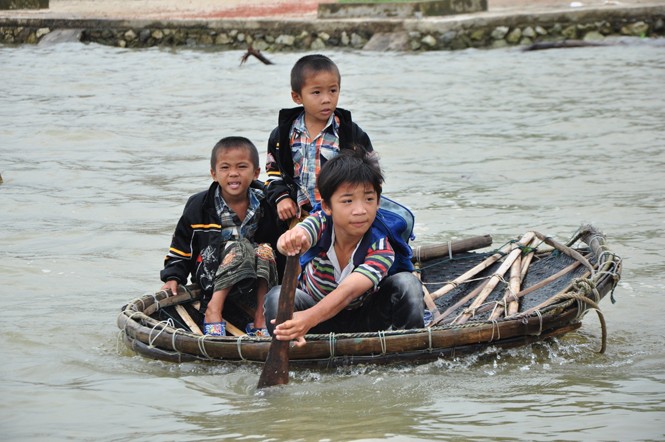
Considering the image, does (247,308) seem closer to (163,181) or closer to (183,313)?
(183,313)

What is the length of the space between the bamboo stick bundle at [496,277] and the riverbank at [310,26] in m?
12.7

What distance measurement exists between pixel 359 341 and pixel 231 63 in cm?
1421

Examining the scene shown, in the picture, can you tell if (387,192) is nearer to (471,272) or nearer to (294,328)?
(471,272)

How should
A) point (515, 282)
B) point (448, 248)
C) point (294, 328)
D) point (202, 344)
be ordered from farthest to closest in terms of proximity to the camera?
point (448, 248) < point (515, 282) < point (202, 344) < point (294, 328)

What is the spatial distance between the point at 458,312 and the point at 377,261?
3.40 ft

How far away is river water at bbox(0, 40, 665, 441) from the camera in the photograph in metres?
3.92

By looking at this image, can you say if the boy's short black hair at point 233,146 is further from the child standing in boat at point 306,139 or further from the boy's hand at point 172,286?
the boy's hand at point 172,286

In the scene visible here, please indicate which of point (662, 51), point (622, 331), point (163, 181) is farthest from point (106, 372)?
Result: point (662, 51)

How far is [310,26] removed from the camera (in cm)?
1881

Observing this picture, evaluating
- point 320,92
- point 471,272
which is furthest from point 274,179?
point 471,272

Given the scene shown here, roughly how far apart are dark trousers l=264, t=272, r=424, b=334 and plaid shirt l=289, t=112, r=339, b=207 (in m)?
0.62

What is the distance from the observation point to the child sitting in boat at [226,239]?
4840 mm

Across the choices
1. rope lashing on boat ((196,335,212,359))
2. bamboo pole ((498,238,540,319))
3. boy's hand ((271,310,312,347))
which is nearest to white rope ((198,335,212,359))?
rope lashing on boat ((196,335,212,359))

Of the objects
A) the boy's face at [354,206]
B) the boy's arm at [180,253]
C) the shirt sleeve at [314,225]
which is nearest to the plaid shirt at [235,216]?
the boy's arm at [180,253]
